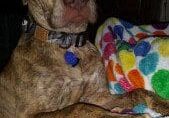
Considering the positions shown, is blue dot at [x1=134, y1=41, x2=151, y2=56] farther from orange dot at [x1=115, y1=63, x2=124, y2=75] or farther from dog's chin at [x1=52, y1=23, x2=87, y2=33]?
dog's chin at [x1=52, y1=23, x2=87, y2=33]

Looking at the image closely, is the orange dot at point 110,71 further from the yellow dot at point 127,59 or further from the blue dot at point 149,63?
the blue dot at point 149,63

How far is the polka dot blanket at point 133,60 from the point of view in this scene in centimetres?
230

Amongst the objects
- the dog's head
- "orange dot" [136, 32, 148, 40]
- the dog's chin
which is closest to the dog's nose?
the dog's head

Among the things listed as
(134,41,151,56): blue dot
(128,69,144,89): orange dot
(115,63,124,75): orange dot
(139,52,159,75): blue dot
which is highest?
(134,41,151,56): blue dot

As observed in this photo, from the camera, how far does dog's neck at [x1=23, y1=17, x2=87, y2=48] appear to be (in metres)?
2.40

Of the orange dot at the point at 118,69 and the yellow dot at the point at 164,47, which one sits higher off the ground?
the yellow dot at the point at 164,47

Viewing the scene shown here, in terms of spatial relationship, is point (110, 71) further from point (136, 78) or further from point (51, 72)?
point (51, 72)

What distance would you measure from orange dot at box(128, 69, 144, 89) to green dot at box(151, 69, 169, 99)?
0.11 meters

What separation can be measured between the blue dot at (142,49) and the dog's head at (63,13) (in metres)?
0.34

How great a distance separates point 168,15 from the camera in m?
4.81

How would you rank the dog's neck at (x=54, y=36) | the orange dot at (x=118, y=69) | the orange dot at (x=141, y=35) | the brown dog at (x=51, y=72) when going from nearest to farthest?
1. the brown dog at (x=51, y=72)
2. the dog's neck at (x=54, y=36)
3. the orange dot at (x=118, y=69)
4. the orange dot at (x=141, y=35)

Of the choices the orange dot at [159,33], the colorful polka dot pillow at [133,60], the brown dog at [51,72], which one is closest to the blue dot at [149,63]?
the colorful polka dot pillow at [133,60]

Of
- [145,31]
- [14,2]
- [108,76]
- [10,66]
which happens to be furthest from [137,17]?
[10,66]

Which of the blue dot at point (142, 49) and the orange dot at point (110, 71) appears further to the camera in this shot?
the orange dot at point (110, 71)
